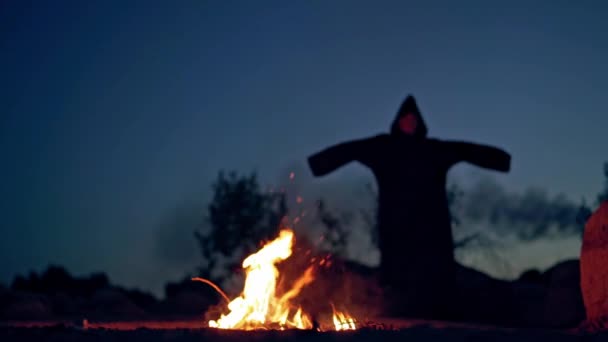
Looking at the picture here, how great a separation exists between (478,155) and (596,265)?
17.5 ft

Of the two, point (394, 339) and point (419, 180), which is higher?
point (419, 180)

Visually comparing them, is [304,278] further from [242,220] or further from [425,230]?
[242,220]

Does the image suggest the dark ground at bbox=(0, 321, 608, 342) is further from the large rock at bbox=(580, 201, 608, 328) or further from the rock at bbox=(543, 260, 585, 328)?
the rock at bbox=(543, 260, 585, 328)

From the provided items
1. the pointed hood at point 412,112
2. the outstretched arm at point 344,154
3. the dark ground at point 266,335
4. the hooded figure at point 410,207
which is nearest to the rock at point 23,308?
the outstretched arm at point 344,154

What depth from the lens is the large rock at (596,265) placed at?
26.2 ft

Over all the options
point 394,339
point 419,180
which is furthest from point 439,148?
point 394,339

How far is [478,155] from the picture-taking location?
43.6ft

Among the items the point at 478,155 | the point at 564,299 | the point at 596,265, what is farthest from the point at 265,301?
the point at 564,299

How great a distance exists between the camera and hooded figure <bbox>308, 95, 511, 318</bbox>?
12336 millimetres

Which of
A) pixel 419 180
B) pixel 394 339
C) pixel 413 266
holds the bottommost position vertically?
pixel 394 339

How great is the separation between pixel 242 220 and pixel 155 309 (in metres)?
5.23

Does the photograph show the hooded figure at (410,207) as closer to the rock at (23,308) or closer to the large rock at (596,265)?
the large rock at (596,265)

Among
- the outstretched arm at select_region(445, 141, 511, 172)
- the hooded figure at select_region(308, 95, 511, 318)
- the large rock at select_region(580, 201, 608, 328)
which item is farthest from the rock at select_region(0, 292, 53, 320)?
the large rock at select_region(580, 201, 608, 328)

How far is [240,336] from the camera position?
18.8 feet
